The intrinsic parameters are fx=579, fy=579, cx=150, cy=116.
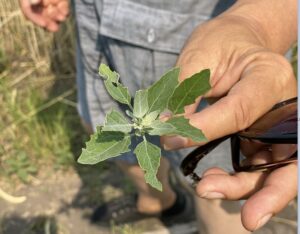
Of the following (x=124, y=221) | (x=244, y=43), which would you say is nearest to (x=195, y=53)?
(x=244, y=43)

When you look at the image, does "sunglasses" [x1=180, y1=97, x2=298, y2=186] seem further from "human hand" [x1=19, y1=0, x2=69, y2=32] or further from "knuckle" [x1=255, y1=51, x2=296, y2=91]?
"human hand" [x1=19, y1=0, x2=69, y2=32]

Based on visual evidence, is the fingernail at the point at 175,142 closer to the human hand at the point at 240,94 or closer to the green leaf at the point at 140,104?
the human hand at the point at 240,94

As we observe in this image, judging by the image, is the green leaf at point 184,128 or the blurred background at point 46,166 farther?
the blurred background at point 46,166

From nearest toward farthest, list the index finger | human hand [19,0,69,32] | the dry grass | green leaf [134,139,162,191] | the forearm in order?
green leaf [134,139,162,191], the index finger, the forearm, human hand [19,0,69,32], the dry grass

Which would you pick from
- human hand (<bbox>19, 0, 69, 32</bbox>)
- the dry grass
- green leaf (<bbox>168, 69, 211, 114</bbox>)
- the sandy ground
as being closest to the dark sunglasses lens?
green leaf (<bbox>168, 69, 211, 114</bbox>)

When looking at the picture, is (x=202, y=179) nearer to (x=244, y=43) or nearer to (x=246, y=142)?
(x=246, y=142)

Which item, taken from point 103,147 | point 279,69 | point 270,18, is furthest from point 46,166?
point 103,147

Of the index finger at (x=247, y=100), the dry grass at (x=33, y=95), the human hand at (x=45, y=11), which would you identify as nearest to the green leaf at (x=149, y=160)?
the index finger at (x=247, y=100)
